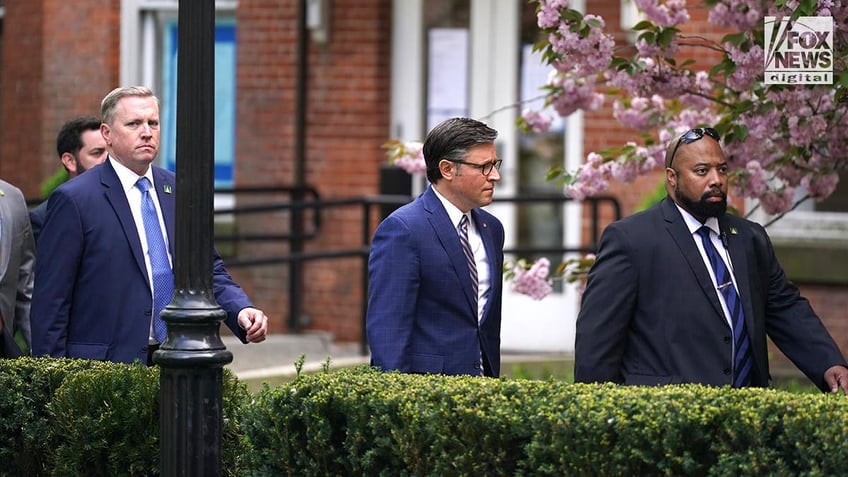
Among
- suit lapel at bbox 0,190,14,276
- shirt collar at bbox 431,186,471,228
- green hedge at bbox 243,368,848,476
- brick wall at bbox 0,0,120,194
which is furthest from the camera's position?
brick wall at bbox 0,0,120,194

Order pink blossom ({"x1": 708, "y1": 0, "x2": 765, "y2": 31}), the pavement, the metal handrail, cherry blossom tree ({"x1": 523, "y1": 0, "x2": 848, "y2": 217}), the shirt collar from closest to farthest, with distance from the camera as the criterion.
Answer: the shirt collar
cherry blossom tree ({"x1": 523, "y1": 0, "x2": 848, "y2": 217})
pink blossom ({"x1": 708, "y1": 0, "x2": 765, "y2": 31})
the pavement
the metal handrail

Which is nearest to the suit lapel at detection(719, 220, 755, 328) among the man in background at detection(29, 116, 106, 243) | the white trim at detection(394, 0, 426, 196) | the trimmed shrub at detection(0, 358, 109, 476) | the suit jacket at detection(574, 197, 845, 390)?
the suit jacket at detection(574, 197, 845, 390)

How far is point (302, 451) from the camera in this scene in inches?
208

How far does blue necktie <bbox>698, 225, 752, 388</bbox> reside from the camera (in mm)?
5918

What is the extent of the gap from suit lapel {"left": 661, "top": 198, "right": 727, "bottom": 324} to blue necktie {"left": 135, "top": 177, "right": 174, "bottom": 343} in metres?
2.03

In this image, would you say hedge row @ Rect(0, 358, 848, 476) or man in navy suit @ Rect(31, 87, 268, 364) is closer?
hedge row @ Rect(0, 358, 848, 476)

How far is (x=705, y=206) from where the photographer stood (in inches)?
234

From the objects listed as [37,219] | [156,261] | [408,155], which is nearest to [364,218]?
[408,155]

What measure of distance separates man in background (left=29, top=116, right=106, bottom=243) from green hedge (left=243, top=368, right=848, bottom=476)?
260 centimetres

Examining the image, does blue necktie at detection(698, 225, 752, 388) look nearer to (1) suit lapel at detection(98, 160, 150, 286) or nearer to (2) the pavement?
(1) suit lapel at detection(98, 160, 150, 286)

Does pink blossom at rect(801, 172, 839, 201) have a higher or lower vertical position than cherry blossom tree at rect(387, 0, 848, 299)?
lower

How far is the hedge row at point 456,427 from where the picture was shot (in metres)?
4.62
